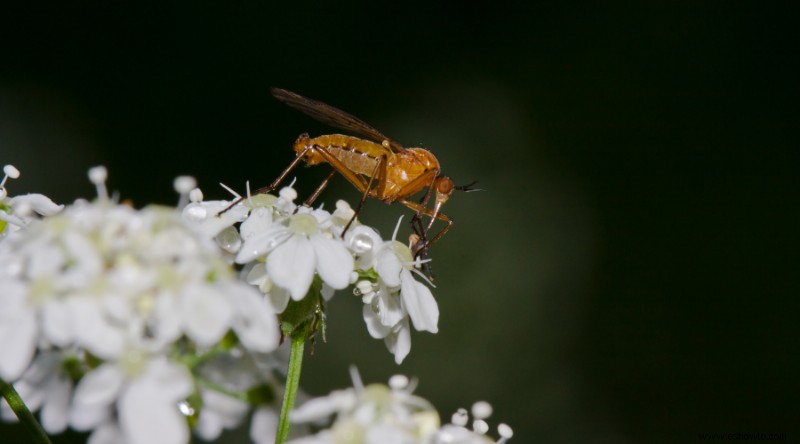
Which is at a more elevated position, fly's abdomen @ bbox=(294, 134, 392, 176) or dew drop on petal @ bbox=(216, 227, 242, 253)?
fly's abdomen @ bbox=(294, 134, 392, 176)

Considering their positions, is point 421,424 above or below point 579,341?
above

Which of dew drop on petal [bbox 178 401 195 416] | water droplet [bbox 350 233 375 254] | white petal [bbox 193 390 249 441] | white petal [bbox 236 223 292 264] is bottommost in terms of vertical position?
white petal [bbox 193 390 249 441]

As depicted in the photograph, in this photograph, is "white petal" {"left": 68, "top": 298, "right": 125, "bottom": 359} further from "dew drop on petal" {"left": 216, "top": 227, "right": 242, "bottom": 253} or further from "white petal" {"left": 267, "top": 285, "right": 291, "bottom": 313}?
"dew drop on petal" {"left": 216, "top": 227, "right": 242, "bottom": 253}

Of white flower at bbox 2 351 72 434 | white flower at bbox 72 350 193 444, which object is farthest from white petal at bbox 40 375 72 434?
white flower at bbox 72 350 193 444

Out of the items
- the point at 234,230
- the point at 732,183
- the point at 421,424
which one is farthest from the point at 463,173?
the point at 421,424

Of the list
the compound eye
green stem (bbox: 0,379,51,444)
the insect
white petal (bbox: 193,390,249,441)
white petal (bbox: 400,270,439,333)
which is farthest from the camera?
the compound eye

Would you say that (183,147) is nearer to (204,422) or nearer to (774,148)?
(774,148)

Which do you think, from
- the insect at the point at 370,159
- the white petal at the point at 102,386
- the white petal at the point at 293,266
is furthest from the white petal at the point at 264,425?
the insect at the point at 370,159

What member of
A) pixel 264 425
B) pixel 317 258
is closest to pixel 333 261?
pixel 317 258

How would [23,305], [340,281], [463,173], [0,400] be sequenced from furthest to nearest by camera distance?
[463,173]
[0,400]
[340,281]
[23,305]
